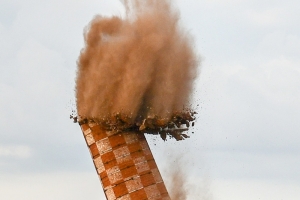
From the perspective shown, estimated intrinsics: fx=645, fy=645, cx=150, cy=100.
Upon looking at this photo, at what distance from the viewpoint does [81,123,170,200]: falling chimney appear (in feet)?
57.9

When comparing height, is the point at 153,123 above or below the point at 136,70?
below

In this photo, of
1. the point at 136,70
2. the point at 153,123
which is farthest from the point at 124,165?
the point at 136,70

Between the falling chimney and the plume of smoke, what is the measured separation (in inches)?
24.2

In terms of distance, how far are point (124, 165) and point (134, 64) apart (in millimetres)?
2787

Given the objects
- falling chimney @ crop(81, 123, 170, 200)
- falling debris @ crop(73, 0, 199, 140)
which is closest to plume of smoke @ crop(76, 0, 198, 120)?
falling debris @ crop(73, 0, 199, 140)

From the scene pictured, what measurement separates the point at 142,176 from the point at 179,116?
6.50ft

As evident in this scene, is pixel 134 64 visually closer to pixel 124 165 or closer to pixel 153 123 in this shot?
pixel 153 123

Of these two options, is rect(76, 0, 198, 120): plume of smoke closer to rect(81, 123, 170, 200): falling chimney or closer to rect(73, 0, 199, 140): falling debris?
rect(73, 0, 199, 140): falling debris

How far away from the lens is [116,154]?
58.5 ft

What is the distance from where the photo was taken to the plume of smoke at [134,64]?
699 inches

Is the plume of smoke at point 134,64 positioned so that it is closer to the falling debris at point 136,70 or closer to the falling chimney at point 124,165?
the falling debris at point 136,70

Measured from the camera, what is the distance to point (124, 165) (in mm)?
17719

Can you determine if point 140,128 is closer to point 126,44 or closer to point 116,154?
point 116,154

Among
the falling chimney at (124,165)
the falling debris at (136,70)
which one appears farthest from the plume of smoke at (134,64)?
the falling chimney at (124,165)
